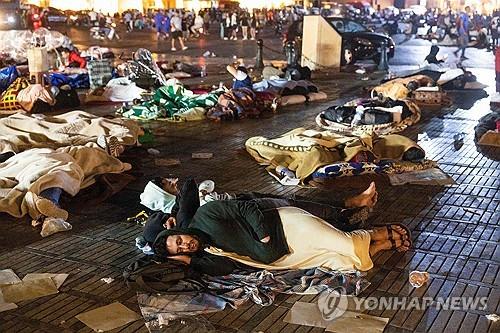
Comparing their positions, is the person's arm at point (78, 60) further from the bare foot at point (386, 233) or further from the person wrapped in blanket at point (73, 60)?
the bare foot at point (386, 233)

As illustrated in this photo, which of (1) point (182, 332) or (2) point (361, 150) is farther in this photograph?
(2) point (361, 150)

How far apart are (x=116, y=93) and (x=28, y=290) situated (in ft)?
29.0

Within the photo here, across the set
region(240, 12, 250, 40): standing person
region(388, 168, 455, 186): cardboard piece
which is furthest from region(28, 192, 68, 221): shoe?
region(240, 12, 250, 40): standing person

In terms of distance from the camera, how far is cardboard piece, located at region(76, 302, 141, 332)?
4.31 metres

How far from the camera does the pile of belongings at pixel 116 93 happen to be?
13.1m

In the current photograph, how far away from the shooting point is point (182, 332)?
167 inches

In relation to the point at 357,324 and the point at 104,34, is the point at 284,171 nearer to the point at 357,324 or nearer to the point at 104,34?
the point at 357,324

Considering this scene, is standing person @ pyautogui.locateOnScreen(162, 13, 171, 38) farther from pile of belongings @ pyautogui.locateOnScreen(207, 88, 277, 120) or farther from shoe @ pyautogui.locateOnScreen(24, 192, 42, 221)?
shoe @ pyautogui.locateOnScreen(24, 192, 42, 221)

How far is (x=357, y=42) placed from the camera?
62.5ft

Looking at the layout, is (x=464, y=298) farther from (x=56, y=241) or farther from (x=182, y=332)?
(x=56, y=241)

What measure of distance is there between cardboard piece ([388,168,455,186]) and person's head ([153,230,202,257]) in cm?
321

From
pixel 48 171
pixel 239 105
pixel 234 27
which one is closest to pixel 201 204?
pixel 48 171

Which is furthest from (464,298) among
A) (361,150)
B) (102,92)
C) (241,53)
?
(241,53)

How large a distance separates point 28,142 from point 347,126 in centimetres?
457
